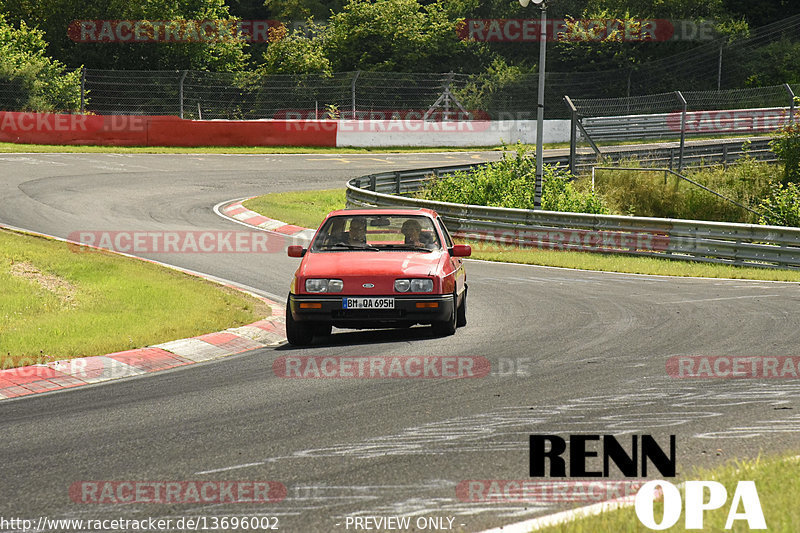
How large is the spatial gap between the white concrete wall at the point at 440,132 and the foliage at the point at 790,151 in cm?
1604

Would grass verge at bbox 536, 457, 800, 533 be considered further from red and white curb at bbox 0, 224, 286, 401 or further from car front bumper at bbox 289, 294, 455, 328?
red and white curb at bbox 0, 224, 286, 401

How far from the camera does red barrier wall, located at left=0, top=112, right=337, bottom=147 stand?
118 ft

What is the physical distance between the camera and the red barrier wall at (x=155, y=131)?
36.0 metres

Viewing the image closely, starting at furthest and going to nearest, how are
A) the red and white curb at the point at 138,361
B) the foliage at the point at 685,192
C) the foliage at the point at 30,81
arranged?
the foliage at the point at 30,81
the foliage at the point at 685,192
the red and white curb at the point at 138,361

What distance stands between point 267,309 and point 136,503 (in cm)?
724

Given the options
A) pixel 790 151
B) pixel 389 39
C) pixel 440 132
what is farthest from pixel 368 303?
pixel 389 39

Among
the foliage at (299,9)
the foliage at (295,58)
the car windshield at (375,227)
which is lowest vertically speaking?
the car windshield at (375,227)

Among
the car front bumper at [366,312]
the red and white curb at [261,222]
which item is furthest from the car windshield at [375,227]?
the red and white curb at [261,222]

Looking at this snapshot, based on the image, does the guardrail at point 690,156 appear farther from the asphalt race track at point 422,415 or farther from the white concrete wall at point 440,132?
the asphalt race track at point 422,415

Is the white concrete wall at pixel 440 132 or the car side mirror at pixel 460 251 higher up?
the white concrete wall at pixel 440 132

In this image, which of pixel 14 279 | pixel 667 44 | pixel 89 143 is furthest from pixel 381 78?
pixel 14 279

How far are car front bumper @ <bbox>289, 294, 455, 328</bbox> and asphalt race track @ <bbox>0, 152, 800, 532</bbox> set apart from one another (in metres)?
0.28

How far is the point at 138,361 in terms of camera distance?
9.38 m

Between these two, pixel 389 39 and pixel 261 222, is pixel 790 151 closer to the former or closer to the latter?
pixel 261 222
